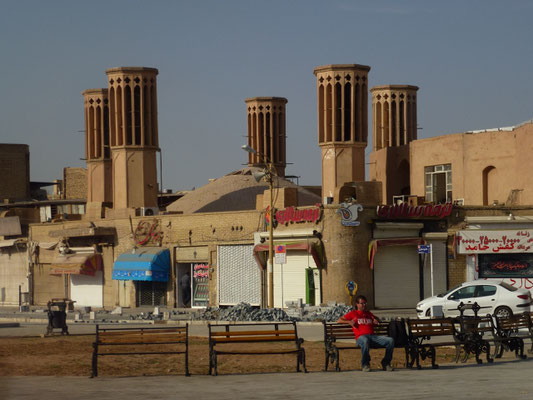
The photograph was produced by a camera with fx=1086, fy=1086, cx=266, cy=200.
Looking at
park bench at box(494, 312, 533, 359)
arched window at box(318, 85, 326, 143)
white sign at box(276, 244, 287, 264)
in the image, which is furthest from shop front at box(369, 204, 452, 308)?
park bench at box(494, 312, 533, 359)

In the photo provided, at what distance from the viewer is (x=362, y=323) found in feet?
58.7

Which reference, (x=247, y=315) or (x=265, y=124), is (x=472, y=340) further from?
(x=265, y=124)

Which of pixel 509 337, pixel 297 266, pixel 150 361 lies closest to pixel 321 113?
pixel 297 266

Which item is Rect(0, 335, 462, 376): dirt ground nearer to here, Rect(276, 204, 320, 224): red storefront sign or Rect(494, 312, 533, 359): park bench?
Rect(494, 312, 533, 359): park bench

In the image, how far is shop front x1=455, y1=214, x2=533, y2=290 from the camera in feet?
134

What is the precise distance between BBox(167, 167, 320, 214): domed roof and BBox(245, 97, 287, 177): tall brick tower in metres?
8.24

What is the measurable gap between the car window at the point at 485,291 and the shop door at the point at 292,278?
1094cm

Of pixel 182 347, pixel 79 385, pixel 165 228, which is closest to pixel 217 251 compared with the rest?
pixel 165 228

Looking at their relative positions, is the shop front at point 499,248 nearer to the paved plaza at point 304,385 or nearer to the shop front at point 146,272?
the shop front at point 146,272

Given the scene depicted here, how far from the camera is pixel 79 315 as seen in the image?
37.0 m

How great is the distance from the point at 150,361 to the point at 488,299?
1266 cm

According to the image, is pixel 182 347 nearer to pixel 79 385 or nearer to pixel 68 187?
pixel 79 385

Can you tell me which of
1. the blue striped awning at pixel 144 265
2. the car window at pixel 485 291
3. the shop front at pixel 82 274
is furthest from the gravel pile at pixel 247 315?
the shop front at pixel 82 274

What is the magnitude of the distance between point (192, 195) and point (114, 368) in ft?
138
